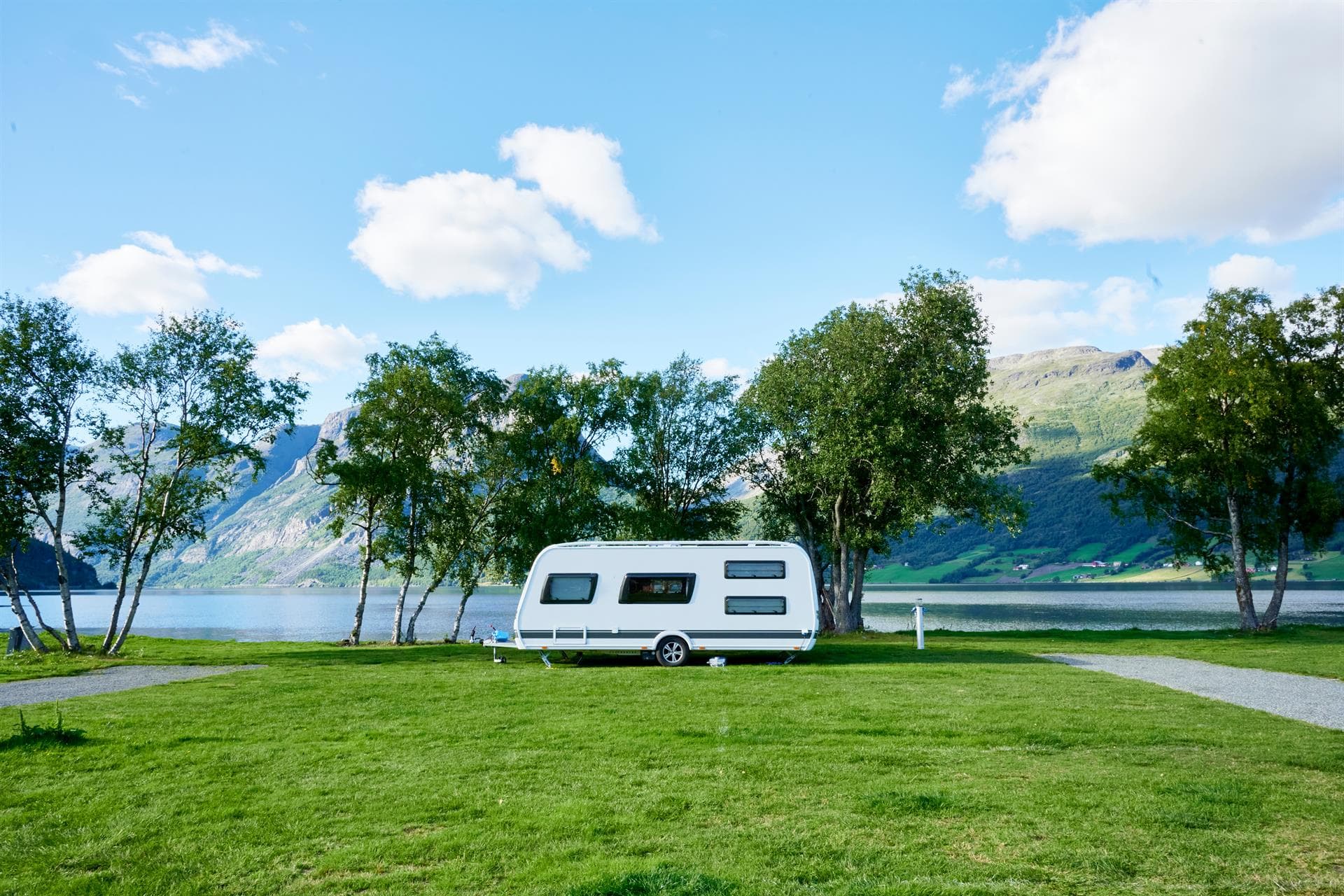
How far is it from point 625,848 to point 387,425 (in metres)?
30.4

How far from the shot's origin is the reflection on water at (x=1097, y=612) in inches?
2231

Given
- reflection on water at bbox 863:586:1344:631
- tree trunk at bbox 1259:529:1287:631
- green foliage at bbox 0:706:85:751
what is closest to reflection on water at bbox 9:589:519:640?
green foliage at bbox 0:706:85:751

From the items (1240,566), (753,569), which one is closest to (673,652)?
(753,569)

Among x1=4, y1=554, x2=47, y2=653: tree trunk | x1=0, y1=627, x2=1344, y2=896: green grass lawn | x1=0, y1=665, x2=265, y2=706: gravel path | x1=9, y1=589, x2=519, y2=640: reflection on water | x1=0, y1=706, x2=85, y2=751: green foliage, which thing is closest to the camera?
x1=0, y1=627, x2=1344, y2=896: green grass lawn

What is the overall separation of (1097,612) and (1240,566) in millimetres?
49457

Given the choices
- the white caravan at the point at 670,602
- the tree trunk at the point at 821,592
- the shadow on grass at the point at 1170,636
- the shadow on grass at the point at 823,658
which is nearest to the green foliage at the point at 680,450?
the tree trunk at the point at 821,592

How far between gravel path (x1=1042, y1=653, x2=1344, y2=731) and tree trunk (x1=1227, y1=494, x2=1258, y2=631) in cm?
1297

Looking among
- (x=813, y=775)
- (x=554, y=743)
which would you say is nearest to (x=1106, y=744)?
(x=813, y=775)

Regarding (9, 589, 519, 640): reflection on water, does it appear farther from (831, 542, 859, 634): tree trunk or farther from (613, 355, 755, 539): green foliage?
(831, 542, 859, 634): tree trunk

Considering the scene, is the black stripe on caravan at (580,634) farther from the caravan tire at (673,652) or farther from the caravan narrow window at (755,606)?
the caravan narrow window at (755,606)

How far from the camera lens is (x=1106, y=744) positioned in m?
10.2

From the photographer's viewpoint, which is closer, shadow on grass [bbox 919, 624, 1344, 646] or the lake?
shadow on grass [bbox 919, 624, 1344, 646]

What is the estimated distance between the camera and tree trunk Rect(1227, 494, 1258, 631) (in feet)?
107

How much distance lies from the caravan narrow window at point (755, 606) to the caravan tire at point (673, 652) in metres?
1.45
